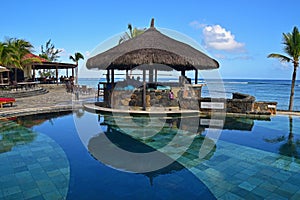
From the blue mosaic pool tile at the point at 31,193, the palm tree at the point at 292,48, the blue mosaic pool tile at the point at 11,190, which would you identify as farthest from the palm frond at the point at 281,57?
the blue mosaic pool tile at the point at 11,190

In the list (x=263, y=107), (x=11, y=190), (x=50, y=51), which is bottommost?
(x=11, y=190)

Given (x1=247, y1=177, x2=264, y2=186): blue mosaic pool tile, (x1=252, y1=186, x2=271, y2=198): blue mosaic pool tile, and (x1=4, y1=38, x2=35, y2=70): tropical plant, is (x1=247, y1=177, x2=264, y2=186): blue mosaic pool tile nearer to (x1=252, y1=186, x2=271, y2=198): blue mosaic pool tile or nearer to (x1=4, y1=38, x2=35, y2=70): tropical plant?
(x1=252, y1=186, x2=271, y2=198): blue mosaic pool tile

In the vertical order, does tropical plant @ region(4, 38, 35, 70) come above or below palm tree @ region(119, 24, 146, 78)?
below

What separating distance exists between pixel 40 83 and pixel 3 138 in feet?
65.0

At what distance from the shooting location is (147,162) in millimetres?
5234

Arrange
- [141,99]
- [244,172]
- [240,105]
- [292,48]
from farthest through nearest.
→ 1. [292,48]
2. [141,99]
3. [240,105]
4. [244,172]

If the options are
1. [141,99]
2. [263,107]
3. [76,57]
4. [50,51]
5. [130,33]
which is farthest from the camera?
[50,51]

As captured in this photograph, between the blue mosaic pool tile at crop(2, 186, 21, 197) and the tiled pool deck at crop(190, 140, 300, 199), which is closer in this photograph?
the blue mosaic pool tile at crop(2, 186, 21, 197)

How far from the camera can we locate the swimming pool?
389 cm

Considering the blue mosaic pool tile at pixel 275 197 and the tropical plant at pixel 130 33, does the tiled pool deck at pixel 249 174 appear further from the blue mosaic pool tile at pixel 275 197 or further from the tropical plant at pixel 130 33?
the tropical plant at pixel 130 33

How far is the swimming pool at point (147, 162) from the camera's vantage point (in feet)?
12.8

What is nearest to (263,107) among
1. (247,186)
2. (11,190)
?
(247,186)

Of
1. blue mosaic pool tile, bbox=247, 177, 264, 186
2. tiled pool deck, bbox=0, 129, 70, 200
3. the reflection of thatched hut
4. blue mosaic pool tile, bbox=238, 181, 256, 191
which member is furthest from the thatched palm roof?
blue mosaic pool tile, bbox=238, 181, 256, 191

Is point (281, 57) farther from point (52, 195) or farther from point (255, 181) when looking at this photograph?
point (52, 195)
